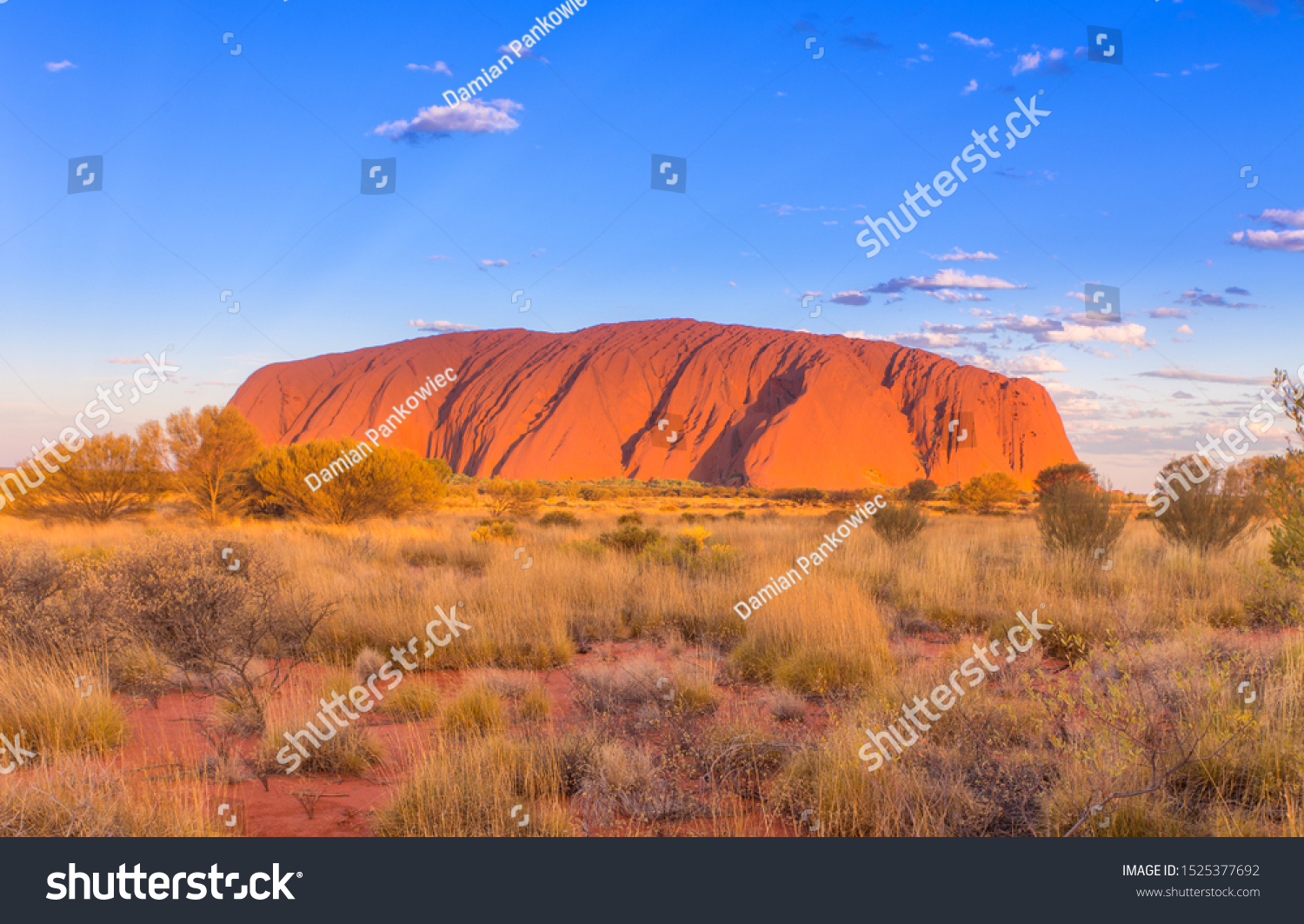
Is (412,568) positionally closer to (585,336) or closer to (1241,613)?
(1241,613)

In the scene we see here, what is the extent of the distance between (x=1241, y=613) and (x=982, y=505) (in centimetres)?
3568

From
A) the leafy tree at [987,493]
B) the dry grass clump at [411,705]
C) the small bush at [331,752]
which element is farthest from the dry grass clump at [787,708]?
the leafy tree at [987,493]

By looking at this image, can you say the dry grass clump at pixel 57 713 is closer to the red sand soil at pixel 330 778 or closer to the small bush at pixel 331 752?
the red sand soil at pixel 330 778

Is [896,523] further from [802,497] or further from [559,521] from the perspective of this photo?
[802,497]

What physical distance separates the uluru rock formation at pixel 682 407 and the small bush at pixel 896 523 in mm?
61091

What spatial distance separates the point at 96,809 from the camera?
3477 mm

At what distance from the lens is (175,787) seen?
3854 millimetres

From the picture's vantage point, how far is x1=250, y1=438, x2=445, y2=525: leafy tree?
69.1 ft

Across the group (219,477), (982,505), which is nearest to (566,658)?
(219,477)

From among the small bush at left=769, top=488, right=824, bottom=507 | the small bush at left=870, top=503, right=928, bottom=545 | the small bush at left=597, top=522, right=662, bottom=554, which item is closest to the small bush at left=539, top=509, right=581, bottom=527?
the small bush at left=597, top=522, right=662, bottom=554

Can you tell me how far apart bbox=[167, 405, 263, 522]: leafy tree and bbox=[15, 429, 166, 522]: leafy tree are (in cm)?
96

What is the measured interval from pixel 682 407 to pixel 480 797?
89.2 m

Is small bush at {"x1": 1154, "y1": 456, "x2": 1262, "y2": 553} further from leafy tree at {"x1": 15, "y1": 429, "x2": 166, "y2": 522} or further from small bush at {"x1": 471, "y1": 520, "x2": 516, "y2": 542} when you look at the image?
leafy tree at {"x1": 15, "y1": 429, "x2": 166, "y2": 522}

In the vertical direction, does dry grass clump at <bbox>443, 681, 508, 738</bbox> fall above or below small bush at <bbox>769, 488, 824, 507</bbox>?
below
